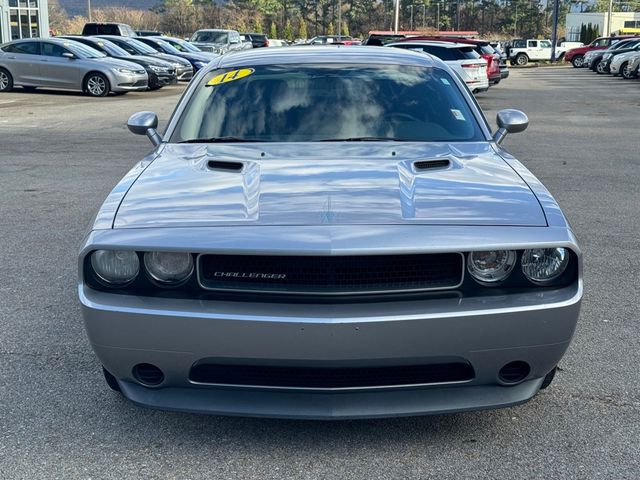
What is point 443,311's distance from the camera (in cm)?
303

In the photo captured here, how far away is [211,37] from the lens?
125ft

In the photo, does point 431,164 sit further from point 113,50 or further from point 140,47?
point 140,47

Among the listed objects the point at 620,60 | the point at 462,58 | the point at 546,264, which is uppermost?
the point at 546,264

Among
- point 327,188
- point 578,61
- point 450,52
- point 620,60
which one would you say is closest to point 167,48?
point 450,52

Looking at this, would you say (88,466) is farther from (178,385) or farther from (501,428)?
(501,428)

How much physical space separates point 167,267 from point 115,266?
204 mm

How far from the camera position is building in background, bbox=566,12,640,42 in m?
89.6

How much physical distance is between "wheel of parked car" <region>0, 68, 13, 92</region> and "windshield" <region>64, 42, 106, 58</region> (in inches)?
72.9

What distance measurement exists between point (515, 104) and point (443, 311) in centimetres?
1927

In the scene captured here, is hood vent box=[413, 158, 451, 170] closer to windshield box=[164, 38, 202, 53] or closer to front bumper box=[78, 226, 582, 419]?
front bumper box=[78, 226, 582, 419]

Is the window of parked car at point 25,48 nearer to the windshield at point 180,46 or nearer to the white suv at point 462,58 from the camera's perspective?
the windshield at point 180,46

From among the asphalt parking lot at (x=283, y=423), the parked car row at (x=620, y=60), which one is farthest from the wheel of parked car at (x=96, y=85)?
the parked car row at (x=620, y=60)

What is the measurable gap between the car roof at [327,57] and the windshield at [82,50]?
18409 mm

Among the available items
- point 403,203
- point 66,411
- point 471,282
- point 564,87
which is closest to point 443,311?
point 471,282
